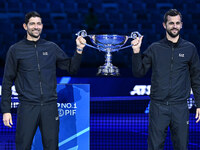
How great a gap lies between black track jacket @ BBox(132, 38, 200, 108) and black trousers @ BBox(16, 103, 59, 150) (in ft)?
2.53

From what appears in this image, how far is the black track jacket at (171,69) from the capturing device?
2.66 metres

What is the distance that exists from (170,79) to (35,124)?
1.13 metres

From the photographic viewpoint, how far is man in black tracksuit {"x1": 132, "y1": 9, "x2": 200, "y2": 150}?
264 cm

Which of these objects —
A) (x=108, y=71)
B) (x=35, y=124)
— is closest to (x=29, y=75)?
(x=35, y=124)

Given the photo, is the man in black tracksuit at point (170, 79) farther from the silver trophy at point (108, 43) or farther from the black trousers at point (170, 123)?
the silver trophy at point (108, 43)

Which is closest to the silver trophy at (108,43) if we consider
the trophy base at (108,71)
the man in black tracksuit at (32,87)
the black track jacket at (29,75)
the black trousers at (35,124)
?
the trophy base at (108,71)

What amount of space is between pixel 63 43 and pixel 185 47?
18.1 ft

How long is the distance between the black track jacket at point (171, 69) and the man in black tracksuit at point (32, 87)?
554mm

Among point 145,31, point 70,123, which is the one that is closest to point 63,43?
point 145,31

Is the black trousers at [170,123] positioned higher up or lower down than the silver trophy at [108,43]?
lower down

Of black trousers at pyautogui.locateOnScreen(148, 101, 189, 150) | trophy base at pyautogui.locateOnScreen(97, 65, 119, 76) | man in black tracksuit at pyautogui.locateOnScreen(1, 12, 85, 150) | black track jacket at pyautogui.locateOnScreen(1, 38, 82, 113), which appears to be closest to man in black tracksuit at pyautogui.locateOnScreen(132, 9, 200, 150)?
black trousers at pyautogui.locateOnScreen(148, 101, 189, 150)

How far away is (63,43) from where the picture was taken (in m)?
8.01

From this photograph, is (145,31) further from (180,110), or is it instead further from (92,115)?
(180,110)

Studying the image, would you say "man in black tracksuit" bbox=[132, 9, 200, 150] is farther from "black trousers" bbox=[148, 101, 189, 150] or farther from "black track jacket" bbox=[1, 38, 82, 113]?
"black track jacket" bbox=[1, 38, 82, 113]
